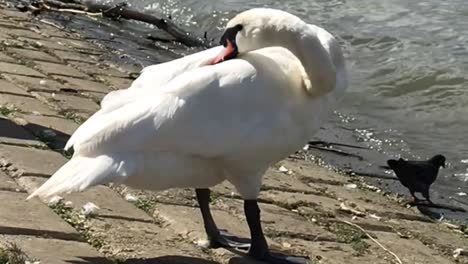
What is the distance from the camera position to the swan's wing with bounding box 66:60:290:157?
327cm

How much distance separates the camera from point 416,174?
5.60m

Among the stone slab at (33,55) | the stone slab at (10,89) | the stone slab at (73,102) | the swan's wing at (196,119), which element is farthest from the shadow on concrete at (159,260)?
the stone slab at (33,55)

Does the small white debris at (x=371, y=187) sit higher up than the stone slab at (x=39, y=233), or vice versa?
the stone slab at (x=39, y=233)

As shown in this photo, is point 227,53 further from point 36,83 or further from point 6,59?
point 6,59

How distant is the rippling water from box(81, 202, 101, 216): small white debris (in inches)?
109

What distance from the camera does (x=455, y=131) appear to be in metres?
7.71

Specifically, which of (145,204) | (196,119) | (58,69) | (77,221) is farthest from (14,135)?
(58,69)

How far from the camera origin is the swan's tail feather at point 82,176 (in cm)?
317

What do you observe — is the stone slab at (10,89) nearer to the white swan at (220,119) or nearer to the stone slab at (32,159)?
the stone slab at (32,159)

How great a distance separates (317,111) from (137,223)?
0.84 m

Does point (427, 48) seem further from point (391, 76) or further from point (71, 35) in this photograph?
point (71, 35)

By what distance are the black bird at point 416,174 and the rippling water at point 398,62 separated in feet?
1.03

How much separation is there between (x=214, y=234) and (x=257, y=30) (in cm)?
81

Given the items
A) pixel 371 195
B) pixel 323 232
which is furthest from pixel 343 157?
pixel 323 232
